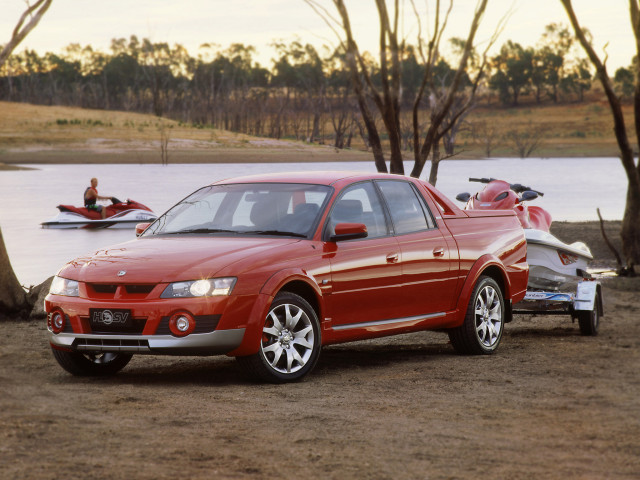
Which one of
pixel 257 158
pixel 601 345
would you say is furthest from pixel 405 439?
pixel 257 158

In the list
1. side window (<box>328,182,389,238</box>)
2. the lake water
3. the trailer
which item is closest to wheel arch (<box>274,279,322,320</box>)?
side window (<box>328,182,389,238</box>)

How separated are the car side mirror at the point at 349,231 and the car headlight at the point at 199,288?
41.0 inches

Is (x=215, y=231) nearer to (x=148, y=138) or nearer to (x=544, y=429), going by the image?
(x=544, y=429)

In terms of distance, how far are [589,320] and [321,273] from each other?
4.77 metres

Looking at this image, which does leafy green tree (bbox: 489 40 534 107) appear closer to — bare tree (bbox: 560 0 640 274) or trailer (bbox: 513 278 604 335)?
bare tree (bbox: 560 0 640 274)

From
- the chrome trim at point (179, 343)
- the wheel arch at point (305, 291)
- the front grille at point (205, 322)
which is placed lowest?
the chrome trim at point (179, 343)

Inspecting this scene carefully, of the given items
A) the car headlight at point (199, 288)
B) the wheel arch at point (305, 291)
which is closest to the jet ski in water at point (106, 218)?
the wheel arch at point (305, 291)

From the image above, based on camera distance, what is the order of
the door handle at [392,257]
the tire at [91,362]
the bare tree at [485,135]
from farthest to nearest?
the bare tree at [485,135], the door handle at [392,257], the tire at [91,362]

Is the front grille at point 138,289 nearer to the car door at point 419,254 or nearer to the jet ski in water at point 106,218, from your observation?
the car door at point 419,254

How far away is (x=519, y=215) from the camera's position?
1212 centimetres

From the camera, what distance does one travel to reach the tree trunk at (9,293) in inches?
501

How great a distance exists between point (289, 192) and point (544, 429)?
3.20 metres

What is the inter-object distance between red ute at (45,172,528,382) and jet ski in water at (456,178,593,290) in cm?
150

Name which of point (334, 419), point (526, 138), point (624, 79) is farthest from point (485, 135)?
point (334, 419)
